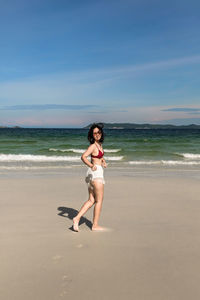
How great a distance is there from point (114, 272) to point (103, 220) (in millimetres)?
2032

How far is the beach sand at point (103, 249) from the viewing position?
3.11 m

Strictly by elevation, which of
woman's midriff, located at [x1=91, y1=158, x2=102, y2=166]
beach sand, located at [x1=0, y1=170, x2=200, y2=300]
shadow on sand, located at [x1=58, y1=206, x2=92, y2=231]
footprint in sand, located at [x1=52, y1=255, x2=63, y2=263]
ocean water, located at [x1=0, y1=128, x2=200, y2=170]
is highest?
woman's midriff, located at [x1=91, y1=158, x2=102, y2=166]

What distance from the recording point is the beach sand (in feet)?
10.2

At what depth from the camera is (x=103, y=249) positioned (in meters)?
4.10

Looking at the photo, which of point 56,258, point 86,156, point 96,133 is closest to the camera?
point 56,258

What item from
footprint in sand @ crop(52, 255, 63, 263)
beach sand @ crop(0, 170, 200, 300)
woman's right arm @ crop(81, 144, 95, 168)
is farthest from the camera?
woman's right arm @ crop(81, 144, 95, 168)

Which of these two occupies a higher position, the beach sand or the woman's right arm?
the woman's right arm

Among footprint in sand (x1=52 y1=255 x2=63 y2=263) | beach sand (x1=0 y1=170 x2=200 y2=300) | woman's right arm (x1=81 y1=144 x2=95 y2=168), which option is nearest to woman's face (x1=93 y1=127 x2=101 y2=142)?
woman's right arm (x1=81 y1=144 x2=95 y2=168)

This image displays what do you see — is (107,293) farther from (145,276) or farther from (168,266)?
(168,266)

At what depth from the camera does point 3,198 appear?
716 cm

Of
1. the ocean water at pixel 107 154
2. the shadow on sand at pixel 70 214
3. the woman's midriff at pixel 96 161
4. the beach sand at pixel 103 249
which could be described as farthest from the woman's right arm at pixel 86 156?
the ocean water at pixel 107 154

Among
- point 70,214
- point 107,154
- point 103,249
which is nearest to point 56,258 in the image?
point 103,249

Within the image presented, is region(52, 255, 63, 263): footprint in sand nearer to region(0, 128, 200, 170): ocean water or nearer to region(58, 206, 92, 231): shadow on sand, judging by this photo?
region(58, 206, 92, 231): shadow on sand

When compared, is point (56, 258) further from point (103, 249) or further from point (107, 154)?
point (107, 154)
